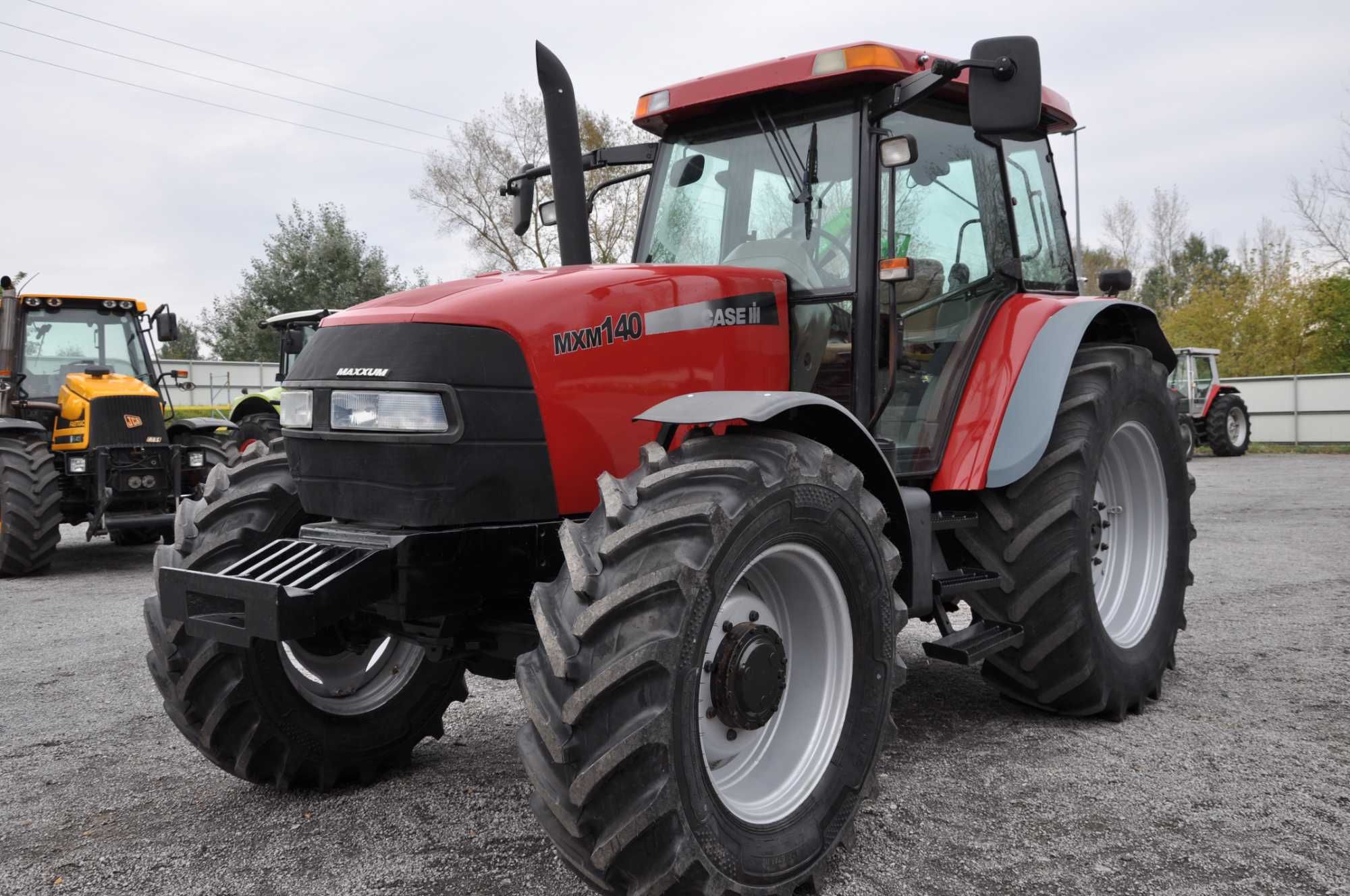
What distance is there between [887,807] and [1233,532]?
319 inches

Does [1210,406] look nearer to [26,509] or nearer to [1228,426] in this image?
[1228,426]

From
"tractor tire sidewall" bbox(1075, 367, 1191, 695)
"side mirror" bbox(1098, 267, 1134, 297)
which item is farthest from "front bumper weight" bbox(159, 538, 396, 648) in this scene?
"side mirror" bbox(1098, 267, 1134, 297)

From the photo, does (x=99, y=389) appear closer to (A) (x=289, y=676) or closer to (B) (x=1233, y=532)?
(A) (x=289, y=676)

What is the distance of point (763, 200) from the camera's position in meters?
3.88

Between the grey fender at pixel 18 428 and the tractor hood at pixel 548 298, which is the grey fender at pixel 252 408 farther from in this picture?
the tractor hood at pixel 548 298

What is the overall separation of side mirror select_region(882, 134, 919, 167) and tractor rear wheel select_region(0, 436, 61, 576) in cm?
821

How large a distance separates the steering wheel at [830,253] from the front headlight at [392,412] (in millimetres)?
1561

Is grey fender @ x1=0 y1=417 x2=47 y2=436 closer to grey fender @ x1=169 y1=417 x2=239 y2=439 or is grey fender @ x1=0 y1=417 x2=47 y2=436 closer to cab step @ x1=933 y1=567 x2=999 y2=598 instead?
grey fender @ x1=169 y1=417 x2=239 y2=439

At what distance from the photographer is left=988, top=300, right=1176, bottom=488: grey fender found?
386 centimetres

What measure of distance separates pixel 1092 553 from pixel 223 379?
28308 millimetres

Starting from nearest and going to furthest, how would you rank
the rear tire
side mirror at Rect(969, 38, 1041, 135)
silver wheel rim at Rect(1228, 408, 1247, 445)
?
side mirror at Rect(969, 38, 1041, 135) → the rear tire → silver wheel rim at Rect(1228, 408, 1247, 445)

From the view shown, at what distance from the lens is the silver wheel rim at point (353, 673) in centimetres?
358

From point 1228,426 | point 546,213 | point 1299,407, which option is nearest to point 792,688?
point 546,213

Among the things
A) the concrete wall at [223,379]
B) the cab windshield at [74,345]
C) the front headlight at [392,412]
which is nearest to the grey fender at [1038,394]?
the front headlight at [392,412]
